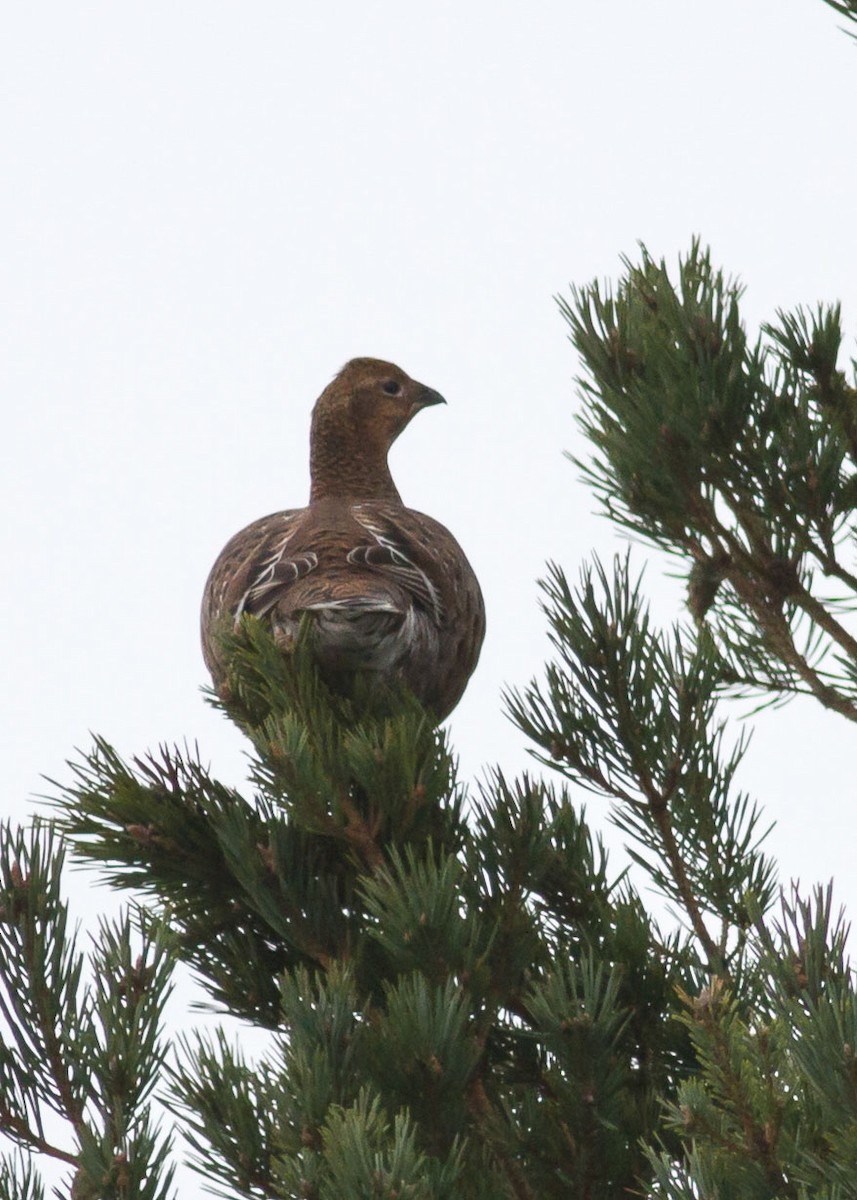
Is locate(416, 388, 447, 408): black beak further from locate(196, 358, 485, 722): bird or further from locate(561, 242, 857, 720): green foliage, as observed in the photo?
locate(561, 242, 857, 720): green foliage

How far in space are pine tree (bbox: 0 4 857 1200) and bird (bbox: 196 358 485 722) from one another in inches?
17.2

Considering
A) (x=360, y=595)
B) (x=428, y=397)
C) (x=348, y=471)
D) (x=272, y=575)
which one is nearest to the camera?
(x=360, y=595)

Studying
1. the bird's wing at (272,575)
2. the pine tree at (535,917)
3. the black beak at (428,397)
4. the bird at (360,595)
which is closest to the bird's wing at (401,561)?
the bird at (360,595)

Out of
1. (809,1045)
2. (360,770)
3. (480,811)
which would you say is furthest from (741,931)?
(809,1045)

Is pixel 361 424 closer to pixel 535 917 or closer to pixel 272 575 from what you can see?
pixel 272 575

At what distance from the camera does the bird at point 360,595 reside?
4.10m

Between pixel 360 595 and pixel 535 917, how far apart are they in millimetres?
1414

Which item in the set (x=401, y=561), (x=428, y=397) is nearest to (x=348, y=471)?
(x=428, y=397)

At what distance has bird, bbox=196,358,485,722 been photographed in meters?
4.10

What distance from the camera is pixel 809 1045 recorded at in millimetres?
2018

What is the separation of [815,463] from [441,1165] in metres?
1.46

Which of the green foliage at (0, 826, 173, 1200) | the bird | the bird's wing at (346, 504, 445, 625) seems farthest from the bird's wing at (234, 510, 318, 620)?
the green foliage at (0, 826, 173, 1200)

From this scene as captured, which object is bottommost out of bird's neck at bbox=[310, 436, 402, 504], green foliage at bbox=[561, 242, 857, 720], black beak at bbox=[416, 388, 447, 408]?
green foliage at bbox=[561, 242, 857, 720]

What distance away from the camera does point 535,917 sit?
2.99 m
